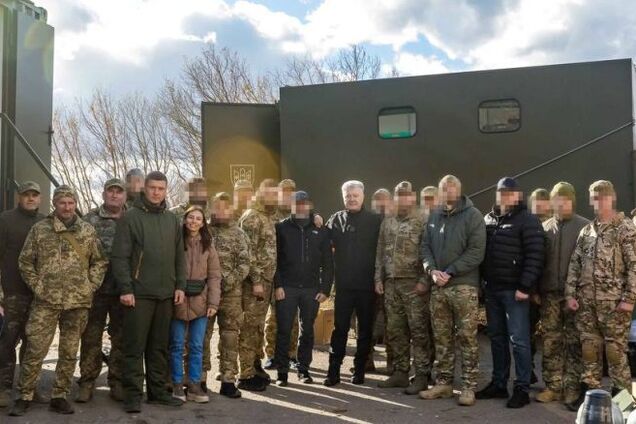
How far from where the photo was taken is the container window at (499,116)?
672 centimetres

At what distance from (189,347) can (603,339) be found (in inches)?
125

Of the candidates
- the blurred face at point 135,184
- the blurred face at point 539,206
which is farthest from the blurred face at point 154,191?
the blurred face at point 539,206

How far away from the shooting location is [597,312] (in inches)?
203

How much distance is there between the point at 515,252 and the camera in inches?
216

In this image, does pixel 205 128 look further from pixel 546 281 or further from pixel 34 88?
pixel 546 281

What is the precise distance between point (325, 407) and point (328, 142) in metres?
2.88

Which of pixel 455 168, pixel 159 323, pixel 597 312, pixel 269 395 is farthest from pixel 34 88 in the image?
pixel 597 312

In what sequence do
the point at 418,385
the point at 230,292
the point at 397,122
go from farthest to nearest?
the point at 397,122
the point at 418,385
the point at 230,292

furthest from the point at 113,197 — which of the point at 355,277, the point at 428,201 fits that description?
the point at 428,201

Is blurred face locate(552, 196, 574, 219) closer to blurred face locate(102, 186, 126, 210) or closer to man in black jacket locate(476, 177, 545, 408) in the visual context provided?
man in black jacket locate(476, 177, 545, 408)

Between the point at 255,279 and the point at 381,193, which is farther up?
the point at 381,193

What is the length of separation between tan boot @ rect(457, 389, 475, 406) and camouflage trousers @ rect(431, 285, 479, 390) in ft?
0.13

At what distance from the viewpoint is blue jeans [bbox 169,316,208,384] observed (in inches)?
216

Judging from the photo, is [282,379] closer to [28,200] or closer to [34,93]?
[28,200]
